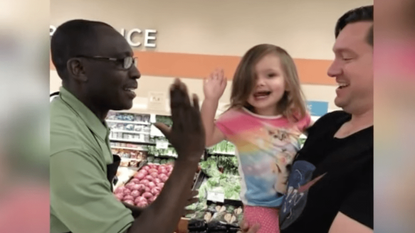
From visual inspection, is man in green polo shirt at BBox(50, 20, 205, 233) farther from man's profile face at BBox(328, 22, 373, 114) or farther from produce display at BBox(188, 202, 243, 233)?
man's profile face at BBox(328, 22, 373, 114)

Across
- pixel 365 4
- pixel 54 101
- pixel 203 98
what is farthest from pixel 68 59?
pixel 365 4

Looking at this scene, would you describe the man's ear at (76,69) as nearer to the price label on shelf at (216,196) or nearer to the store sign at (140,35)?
the store sign at (140,35)

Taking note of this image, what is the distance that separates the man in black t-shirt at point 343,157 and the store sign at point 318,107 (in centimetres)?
2

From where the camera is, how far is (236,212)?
1084 mm

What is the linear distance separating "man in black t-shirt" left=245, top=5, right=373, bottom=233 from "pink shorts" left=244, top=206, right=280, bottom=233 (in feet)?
0.06

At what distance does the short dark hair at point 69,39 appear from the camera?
107cm

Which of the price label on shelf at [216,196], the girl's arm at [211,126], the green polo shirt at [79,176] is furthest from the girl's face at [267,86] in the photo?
the green polo shirt at [79,176]

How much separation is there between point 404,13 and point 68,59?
35.8 inches

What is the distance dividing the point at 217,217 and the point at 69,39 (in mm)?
649

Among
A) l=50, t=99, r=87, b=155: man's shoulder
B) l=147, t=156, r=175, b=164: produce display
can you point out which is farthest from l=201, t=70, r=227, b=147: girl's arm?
l=50, t=99, r=87, b=155: man's shoulder

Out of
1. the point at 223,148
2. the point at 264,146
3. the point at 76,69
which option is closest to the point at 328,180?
the point at 264,146

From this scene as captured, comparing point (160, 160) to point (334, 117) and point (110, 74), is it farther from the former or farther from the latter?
point (334, 117)

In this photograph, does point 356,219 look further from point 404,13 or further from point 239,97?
point 404,13

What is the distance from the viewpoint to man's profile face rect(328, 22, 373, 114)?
39.3 inches
